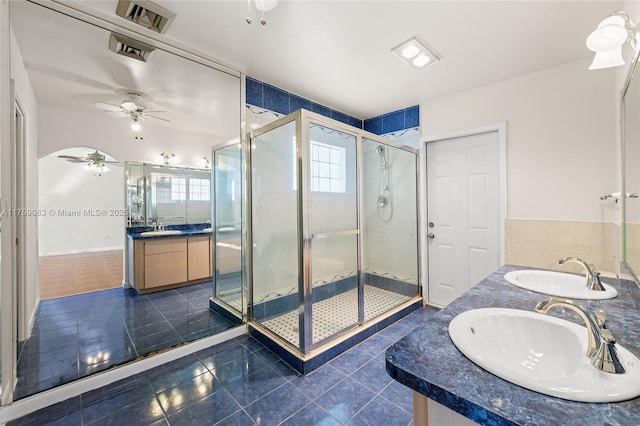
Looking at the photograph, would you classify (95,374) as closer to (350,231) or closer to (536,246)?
(350,231)

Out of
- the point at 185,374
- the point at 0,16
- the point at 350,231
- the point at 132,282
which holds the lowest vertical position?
the point at 185,374

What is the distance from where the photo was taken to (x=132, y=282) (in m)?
2.31

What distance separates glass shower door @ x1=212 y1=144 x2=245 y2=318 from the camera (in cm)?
255

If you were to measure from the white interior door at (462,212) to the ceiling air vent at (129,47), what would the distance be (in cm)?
289

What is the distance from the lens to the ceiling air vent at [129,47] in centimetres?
182

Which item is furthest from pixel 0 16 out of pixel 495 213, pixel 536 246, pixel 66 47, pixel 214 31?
pixel 536 246

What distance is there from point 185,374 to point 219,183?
1.63 meters

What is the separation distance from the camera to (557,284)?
152 centimetres

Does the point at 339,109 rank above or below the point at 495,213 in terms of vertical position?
above

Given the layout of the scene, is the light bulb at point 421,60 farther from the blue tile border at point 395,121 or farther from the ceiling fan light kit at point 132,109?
the ceiling fan light kit at point 132,109

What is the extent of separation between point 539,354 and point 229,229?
2.41 metres

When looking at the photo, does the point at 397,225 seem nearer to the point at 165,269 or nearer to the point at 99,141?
the point at 165,269

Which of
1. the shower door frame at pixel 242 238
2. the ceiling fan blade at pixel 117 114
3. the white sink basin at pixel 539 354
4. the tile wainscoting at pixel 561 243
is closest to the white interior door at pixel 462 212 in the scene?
the tile wainscoting at pixel 561 243

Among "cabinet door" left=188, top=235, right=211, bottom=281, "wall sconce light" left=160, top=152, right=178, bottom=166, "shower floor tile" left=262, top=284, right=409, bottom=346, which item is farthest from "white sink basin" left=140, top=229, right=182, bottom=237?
"shower floor tile" left=262, top=284, right=409, bottom=346
